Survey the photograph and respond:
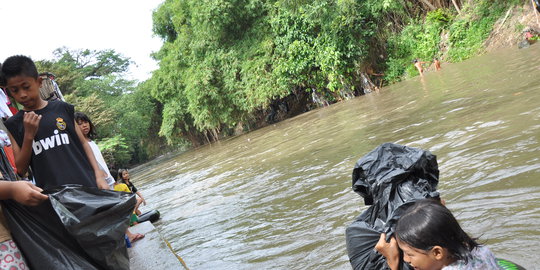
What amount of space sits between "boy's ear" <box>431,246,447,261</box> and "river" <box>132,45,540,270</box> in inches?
46.6

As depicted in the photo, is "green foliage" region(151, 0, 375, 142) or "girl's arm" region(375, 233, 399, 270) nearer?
"girl's arm" region(375, 233, 399, 270)

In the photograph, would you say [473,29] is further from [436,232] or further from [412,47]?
[436,232]

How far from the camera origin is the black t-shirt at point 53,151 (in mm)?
2602

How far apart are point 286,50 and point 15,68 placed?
765 inches

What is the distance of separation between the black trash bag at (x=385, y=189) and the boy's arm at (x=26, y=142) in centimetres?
191

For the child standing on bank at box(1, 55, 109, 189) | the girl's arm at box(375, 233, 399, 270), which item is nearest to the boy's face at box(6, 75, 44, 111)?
the child standing on bank at box(1, 55, 109, 189)

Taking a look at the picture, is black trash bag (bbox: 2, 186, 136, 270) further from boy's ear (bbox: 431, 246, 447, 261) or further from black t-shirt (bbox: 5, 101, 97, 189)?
boy's ear (bbox: 431, 246, 447, 261)

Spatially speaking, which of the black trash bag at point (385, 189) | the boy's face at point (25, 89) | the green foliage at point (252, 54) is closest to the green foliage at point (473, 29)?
the green foliage at point (252, 54)

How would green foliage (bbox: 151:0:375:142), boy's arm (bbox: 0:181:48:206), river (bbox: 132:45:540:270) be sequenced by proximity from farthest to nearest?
green foliage (bbox: 151:0:375:142), river (bbox: 132:45:540:270), boy's arm (bbox: 0:181:48:206)

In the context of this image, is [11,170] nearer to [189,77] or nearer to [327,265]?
[327,265]

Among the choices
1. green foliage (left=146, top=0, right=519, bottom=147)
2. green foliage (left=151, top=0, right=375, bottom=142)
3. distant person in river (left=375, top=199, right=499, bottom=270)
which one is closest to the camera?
distant person in river (left=375, top=199, right=499, bottom=270)

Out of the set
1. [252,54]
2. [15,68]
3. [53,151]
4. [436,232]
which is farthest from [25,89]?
[252,54]

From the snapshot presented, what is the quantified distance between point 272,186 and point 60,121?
455cm

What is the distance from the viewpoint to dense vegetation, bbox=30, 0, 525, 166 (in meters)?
19.0
